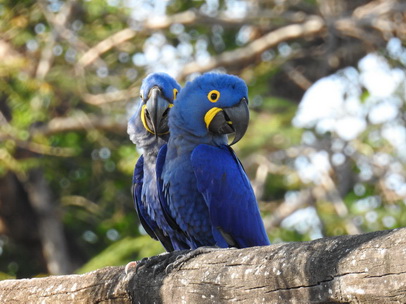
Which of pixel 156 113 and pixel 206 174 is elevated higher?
pixel 156 113

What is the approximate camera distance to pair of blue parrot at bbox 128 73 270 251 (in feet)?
14.5

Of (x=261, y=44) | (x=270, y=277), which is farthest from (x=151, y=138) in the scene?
(x=261, y=44)

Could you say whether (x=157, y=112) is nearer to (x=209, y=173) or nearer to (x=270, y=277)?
(x=209, y=173)

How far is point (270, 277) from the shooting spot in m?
2.44

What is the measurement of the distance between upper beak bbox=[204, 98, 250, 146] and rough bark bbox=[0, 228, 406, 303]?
1.47 metres

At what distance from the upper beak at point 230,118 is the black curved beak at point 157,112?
55 centimetres

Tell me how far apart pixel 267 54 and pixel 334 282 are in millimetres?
9266

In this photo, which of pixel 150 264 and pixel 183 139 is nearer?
pixel 150 264

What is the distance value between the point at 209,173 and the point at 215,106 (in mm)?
428

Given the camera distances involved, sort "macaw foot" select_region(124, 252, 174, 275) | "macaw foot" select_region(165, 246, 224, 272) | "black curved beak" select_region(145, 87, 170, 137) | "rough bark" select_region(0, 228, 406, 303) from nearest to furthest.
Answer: "rough bark" select_region(0, 228, 406, 303) → "macaw foot" select_region(165, 246, 224, 272) → "macaw foot" select_region(124, 252, 174, 275) → "black curved beak" select_region(145, 87, 170, 137)

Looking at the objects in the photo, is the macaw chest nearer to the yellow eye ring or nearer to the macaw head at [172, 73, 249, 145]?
the macaw head at [172, 73, 249, 145]

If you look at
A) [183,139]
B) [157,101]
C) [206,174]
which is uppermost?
[157,101]

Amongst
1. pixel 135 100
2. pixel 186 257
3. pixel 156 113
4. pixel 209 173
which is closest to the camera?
pixel 186 257

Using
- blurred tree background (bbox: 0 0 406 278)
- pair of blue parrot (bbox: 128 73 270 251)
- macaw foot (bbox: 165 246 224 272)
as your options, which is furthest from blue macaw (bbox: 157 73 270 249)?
blurred tree background (bbox: 0 0 406 278)
